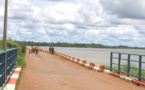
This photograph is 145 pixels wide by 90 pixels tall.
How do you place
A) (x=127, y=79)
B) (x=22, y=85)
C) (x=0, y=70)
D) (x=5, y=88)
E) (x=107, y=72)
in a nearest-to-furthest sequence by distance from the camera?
1. (x=0, y=70)
2. (x=5, y=88)
3. (x=22, y=85)
4. (x=127, y=79)
5. (x=107, y=72)

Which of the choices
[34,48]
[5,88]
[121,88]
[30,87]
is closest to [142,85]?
[121,88]

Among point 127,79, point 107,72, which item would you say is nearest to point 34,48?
point 107,72

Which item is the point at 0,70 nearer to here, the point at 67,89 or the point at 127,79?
the point at 67,89

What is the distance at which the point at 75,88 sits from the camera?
562 inches

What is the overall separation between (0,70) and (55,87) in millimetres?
3420

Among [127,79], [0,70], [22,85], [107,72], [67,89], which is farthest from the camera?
[107,72]

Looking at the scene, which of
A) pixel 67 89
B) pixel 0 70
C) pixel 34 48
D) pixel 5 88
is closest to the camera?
pixel 0 70

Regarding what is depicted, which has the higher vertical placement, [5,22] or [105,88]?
[5,22]

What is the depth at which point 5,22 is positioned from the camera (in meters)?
13.0

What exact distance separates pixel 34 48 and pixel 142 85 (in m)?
47.1

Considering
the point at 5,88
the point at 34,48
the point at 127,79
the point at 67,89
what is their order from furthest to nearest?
the point at 34,48 < the point at 127,79 < the point at 67,89 < the point at 5,88

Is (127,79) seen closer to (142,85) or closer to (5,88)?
(142,85)

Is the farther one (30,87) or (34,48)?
(34,48)

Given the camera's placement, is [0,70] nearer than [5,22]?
Yes
